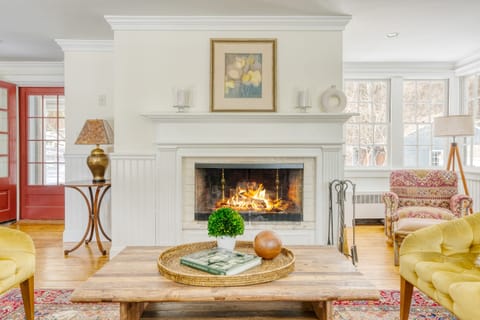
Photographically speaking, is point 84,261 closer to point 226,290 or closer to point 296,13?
point 226,290

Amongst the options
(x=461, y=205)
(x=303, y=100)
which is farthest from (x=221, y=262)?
(x=461, y=205)

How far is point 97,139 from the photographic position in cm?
358

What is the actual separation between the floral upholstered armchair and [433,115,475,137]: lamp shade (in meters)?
0.63

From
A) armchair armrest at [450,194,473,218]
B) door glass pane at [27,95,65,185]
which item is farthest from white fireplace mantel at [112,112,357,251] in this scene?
door glass pane at [27,95,65,185]

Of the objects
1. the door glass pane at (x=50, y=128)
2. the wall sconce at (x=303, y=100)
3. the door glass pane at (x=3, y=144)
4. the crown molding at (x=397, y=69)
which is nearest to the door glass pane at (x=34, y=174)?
the door glass pane at (x=3, y=144)

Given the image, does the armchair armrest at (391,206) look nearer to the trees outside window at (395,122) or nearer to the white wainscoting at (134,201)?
the trees outside window at (395,122)

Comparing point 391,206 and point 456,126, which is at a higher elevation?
point 456,126

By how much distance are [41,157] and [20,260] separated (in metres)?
3.70

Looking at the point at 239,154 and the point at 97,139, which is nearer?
the point at 239,154

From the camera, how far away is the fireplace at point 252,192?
3.57 m

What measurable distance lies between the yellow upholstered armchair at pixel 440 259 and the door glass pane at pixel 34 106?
520cm

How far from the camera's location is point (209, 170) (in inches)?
141

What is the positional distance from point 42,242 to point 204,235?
199 cm

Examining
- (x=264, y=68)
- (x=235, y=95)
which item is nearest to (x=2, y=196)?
(x=235, y=95)
